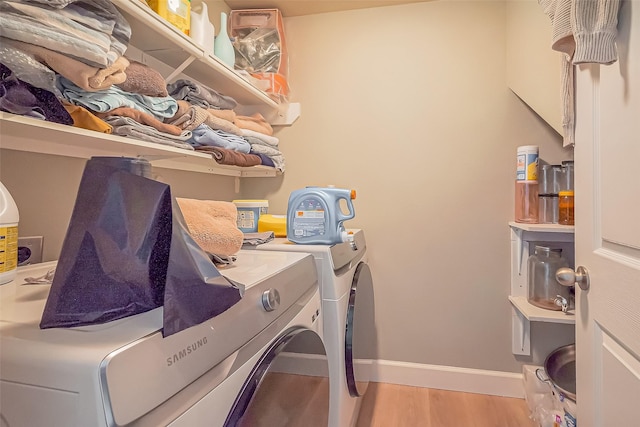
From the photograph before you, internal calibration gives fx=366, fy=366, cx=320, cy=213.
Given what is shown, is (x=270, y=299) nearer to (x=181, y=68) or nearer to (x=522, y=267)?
(x=181, y=68)

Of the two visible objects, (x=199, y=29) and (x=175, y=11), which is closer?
(x=175, y=11)

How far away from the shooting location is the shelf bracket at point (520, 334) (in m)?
1.92

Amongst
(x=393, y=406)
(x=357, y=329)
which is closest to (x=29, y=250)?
(x=357, y=329)

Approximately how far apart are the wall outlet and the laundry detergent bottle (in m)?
0.79

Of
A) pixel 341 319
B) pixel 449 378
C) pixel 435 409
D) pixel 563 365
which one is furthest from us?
pixel 449 378

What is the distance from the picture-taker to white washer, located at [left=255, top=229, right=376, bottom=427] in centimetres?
120

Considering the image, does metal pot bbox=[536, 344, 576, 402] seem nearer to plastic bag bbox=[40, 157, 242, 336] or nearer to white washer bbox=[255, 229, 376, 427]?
white washer bbox=[255, 229, 376, 427]

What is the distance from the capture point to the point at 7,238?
28.8 inches

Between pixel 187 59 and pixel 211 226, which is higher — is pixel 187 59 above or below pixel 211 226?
above

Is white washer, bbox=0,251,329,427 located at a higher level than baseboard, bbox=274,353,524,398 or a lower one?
higher

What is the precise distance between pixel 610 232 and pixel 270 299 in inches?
30.0

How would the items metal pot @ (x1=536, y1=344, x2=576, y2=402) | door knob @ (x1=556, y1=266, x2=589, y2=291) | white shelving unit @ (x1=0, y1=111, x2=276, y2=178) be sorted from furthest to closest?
metal pot @ (x1=536, y1=344, x2=576, y2=402) → door knob @ (x1=556, y1=266, x2=589, y2=291) → white shelving unit @ (x1=0, y1=111, x2=276, y2=178)

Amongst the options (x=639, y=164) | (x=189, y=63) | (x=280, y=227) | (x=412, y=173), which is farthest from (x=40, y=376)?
(x=412, y=173)

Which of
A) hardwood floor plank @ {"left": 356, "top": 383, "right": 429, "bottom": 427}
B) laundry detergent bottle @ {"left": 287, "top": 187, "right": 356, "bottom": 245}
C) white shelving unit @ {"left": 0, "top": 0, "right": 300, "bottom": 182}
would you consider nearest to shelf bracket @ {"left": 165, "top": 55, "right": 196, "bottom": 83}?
white shelving unit @ {"left": 0, "top": 0, "right": 300, "bottom": 182}
